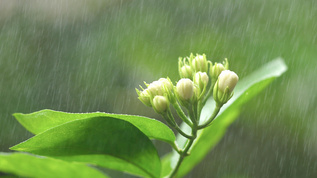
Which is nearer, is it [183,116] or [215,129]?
[183,116]

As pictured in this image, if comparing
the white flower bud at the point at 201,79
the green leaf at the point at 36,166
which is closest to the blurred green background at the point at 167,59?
the white flower bud at the point at 201,79

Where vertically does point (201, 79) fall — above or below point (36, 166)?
above

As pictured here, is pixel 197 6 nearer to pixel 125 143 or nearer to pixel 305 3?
pixel 305 3

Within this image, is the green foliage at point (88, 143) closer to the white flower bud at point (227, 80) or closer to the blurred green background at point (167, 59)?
the white flower bud at point (227, 80)

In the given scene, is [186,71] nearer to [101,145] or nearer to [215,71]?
[215,71]

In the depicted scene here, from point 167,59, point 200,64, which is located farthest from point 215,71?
point 167,59

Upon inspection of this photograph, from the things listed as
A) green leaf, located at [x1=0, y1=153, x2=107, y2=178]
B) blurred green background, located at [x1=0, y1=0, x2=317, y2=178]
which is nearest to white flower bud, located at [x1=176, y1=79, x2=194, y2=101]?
green leaf, located at [x1=0, y1=153, x2=107, y2=178]
